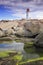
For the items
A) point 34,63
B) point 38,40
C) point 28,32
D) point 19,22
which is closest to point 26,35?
point 28,32

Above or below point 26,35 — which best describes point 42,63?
above

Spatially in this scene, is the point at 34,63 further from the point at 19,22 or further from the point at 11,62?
the point at 19,22

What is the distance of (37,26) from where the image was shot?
1110 inches

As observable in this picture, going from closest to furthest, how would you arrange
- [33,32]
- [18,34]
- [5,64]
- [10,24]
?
[5,64] → [33,32] → [18,34] → [10,24]

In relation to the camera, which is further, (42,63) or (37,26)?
(37,26)

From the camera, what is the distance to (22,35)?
29.5 metres

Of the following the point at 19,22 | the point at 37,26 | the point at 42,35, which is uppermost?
the point at 42,35

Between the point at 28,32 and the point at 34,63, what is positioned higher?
the point at 34,63

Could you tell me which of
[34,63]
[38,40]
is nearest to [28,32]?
[38,40]

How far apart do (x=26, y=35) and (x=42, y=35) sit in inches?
430

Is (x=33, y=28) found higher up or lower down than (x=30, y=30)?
higher up

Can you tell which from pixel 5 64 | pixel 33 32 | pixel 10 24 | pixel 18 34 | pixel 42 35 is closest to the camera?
pixel 5 64

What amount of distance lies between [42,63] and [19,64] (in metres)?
1.25

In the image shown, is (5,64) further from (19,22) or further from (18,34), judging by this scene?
(19,22)
